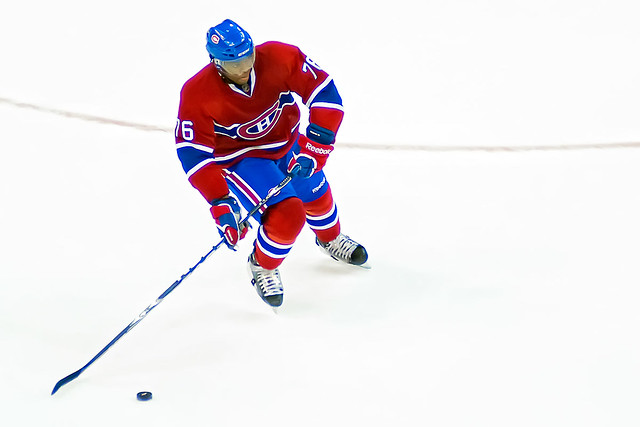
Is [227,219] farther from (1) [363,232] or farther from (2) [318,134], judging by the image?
(1) [363,232]

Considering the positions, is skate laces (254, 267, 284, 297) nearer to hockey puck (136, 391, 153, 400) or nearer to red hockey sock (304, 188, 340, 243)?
red hockey sock (304, 188, 340, 243)

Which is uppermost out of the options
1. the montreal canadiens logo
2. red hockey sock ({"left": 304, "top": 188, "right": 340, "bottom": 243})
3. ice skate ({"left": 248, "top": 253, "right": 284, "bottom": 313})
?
the montreal canadiens logo

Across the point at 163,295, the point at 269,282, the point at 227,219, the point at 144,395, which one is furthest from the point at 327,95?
the point at 144,395

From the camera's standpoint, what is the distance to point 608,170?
3719mm

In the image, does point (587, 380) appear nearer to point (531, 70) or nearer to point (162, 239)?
point (162, 239)

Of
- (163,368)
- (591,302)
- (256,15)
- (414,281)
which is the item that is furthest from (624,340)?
(256,15)

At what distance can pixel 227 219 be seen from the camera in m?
2.48

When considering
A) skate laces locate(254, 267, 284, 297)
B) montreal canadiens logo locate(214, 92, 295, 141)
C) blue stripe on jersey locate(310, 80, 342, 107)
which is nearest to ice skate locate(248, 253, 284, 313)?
skate laces locate(254, 267, 284, 297)

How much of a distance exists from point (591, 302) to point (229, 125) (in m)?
1.24

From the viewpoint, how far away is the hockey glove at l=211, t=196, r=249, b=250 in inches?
97.7

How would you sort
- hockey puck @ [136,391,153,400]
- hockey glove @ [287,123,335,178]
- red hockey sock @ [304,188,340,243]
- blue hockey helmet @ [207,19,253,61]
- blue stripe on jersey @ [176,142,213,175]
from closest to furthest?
hockey puck @ [136,391,153,400], blue hockey helmet @ [207,19,253,61], blue stripe on jersey @ [176,142,213,175], hockey glove @ [287,123,335,178], red hockey sock @ [304,188,340,243]

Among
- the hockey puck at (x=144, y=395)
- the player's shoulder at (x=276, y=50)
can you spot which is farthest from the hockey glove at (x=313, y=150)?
the hockey puck at (x=144, y=395)

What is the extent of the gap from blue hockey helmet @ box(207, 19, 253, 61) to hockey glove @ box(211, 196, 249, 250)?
414 millimetres

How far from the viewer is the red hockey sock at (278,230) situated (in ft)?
8.50
